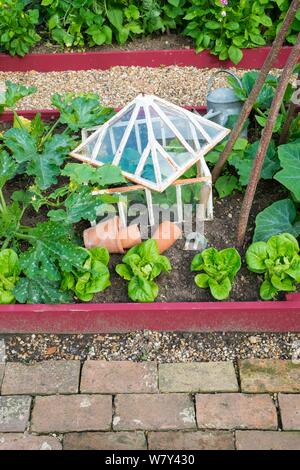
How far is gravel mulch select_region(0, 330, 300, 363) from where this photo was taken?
109 inches

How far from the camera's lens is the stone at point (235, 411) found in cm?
254

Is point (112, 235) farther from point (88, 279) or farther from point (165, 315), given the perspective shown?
point (165, 315)

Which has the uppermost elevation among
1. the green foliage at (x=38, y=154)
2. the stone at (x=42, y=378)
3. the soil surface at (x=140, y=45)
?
the green foliage at (x=38, y=154)

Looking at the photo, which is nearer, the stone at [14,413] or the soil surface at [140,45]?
the stone at [14,413]

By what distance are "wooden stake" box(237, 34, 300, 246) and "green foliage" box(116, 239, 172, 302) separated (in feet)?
1.32

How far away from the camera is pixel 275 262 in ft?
9.11

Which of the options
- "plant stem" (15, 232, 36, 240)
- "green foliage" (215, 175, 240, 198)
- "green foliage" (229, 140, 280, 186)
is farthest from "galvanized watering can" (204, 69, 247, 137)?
"plant stem" (15, 232, 36, 240)

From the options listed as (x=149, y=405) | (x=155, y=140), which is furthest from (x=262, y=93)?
(x=149, y=405)

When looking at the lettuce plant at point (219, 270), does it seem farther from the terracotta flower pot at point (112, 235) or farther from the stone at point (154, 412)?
the stone at point (154, 412)

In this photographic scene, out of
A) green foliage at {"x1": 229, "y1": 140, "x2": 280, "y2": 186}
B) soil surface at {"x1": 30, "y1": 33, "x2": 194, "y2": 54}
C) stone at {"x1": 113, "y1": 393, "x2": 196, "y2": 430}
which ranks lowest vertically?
stone at {"x1": 113, "y1": 393, "x2": 196, "y2": 430}

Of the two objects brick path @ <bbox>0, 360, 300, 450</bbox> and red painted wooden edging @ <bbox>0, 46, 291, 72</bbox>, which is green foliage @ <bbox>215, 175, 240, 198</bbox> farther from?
red painted wooden edging @ <bbox>0, 46, 291, 72</bbox>

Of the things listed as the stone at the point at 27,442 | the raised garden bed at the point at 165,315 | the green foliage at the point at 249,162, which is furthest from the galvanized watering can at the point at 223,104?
the stone at the point at 27,442
